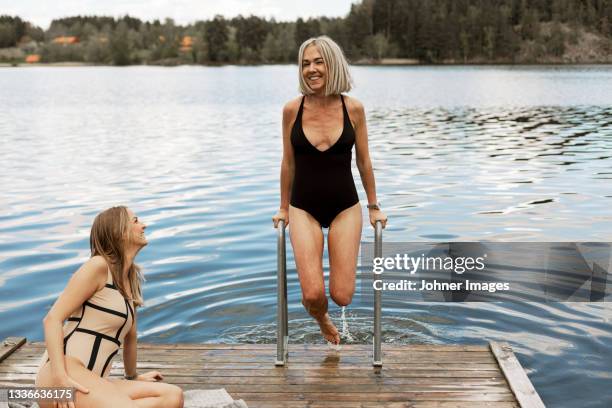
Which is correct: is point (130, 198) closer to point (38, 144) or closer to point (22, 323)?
point (22, 323)

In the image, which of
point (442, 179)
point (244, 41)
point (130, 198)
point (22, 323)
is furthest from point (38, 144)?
point (244, 41)

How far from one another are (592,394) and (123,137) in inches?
1100

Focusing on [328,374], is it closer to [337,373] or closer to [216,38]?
[337,373]

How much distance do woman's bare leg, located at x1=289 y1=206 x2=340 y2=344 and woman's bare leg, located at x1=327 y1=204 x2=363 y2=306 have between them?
0.12 metres

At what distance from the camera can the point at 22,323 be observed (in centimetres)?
916

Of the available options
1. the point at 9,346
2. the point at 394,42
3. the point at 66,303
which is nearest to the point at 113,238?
the point at 66,303

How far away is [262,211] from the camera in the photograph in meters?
16.0

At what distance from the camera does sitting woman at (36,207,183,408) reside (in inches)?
164

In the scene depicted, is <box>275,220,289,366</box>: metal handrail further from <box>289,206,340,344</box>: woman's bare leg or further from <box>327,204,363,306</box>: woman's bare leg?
<box>327,204,363,306</box>: woman's bare leg

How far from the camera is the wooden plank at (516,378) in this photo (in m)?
5.18

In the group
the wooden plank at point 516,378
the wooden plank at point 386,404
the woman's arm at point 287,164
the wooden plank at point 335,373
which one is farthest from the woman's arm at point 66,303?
the wooden plank at point 516,378

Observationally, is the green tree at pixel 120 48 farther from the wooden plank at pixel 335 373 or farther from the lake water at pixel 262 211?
the wooden plank at pixel 335 373

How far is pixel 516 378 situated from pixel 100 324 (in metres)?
3.03

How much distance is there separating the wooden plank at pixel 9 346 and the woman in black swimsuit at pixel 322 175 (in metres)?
2.51
